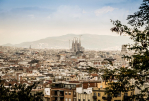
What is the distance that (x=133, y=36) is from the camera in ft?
24.6

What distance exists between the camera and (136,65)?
23.6 ft

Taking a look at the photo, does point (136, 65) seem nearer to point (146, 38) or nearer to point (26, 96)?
point (146, 38)

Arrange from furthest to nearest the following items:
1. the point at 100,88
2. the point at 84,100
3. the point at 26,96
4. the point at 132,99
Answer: the point at 84,100
the point at 100,88
the point at 26,96
the point at 132,99

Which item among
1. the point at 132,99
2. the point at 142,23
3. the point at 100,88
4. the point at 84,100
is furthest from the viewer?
the point at 84,100

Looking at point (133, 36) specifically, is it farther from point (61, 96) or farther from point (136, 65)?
point (61, 96)

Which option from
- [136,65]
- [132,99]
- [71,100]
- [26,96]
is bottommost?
[71,100]

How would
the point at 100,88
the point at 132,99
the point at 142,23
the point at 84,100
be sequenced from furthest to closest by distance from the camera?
the point at 84,100 < the point at 100,88 < the point at 142,23 < the point at 132,99

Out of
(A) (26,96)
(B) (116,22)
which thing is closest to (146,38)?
(B) (116,22)

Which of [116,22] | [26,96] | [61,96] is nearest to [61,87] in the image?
[61,96]

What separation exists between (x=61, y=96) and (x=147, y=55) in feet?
72.6

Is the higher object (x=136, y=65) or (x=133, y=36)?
(x=133, y=36)

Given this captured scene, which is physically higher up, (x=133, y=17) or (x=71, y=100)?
(x=133, y=17)

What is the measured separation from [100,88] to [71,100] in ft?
13.2

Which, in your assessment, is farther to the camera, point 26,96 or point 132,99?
point 26,96
